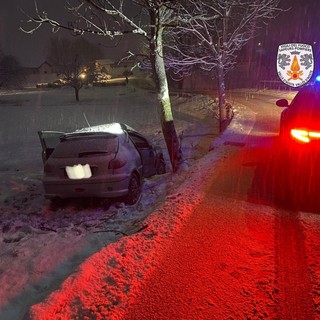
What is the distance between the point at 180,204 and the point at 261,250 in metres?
1.69

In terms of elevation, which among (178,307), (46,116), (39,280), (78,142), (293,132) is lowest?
(46,116)

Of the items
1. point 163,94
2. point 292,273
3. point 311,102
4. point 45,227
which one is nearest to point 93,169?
point 45,227

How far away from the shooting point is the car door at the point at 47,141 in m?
7.39

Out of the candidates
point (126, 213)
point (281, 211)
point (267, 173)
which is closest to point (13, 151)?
point (126, 213)

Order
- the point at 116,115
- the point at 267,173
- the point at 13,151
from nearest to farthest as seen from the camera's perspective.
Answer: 1. the point at 267,173
2. the point at 13,151
3. the point at 116,115

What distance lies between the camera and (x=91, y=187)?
6141 millimetres

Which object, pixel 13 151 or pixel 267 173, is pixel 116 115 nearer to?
pixel 13 151

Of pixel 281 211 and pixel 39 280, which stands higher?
pixel 281 211

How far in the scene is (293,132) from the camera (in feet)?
15.6

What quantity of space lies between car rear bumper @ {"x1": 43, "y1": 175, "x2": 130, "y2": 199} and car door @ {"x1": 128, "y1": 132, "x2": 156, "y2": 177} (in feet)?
6.01

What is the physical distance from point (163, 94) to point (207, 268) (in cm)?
707

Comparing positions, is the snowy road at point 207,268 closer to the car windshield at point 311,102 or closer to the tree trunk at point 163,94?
the car windshield at point 311,102

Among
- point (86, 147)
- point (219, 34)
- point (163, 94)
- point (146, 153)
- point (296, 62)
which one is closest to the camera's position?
point (86, 147)

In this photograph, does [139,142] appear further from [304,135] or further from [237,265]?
[237,265]
